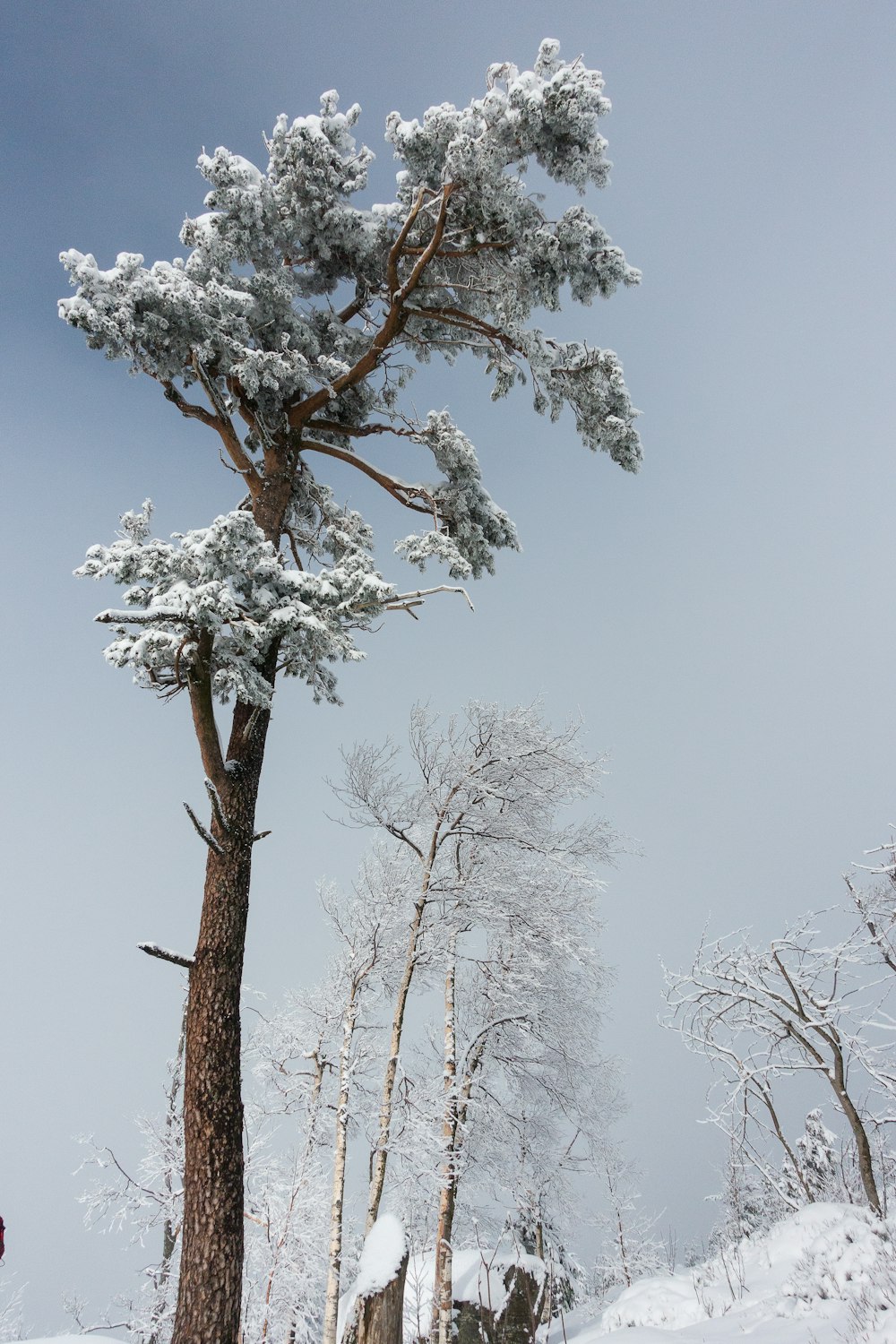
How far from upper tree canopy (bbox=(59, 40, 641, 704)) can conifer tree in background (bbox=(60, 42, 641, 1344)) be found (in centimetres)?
3

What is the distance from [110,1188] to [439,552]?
38.6 ft

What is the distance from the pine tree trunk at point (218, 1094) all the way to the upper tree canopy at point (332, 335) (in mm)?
1458

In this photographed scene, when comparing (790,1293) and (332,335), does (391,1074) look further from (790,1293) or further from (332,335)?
(332,335)

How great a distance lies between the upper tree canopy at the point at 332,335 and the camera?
6.44 meters

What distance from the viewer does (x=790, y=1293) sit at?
5348mm

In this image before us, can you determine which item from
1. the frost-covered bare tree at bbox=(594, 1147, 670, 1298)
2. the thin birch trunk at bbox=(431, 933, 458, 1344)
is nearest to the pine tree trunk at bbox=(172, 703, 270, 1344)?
the thin birch trunk at bbox=(431, 933, 458, 1344)

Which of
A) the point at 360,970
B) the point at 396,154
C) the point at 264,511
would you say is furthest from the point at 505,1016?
the point at 396,154

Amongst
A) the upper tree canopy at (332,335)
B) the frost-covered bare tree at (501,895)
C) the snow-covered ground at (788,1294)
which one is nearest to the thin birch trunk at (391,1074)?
the frost-covered bare tree at (501,895)

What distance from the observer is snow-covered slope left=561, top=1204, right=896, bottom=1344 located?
159 inches

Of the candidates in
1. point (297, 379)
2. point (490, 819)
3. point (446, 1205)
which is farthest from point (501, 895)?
point (297, 379)

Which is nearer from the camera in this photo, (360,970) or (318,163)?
(318,163)

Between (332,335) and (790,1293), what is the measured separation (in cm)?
1087

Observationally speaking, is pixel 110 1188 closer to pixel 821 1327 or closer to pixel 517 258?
pixel 821 1327

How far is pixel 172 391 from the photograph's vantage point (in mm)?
8344
